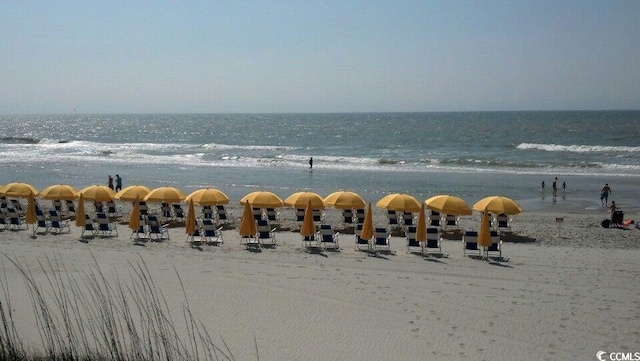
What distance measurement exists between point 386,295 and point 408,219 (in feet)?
22.6

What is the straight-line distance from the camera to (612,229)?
1736 centimetres

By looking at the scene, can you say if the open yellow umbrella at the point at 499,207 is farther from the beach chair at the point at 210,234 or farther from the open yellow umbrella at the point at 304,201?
the beach chair at the point at 210,234

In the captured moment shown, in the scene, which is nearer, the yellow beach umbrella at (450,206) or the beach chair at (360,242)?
the beach chair at (360,242)

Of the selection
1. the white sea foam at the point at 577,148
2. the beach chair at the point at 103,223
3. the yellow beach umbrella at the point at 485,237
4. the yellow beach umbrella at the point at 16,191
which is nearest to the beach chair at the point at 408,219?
the yellow beach umbrella at the point at 485,237

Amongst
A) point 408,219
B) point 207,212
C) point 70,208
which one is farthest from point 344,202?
point 70,208

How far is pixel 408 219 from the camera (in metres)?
17.0

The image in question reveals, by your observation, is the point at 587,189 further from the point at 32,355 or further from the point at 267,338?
the point at 32,355

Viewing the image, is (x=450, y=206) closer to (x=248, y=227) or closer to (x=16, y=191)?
(x=248, y=227)

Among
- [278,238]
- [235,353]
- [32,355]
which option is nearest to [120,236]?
[278,238]

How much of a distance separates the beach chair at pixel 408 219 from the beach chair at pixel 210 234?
541cm

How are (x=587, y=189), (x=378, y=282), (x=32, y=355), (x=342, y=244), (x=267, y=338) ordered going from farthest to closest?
(x=587, y=189) → (x=342, y=244) → (x=378, y=282) → (x=267, y=338) → (x=32, y=355)

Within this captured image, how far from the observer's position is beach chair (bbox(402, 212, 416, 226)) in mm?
16906

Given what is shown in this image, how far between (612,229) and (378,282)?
9908 millimetres

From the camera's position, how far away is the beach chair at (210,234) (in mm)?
14766
